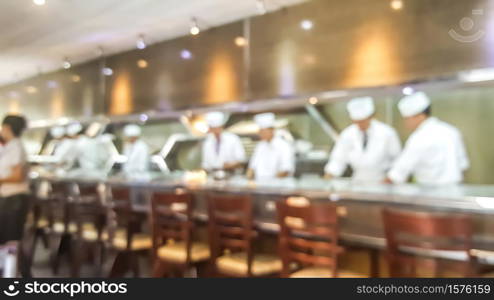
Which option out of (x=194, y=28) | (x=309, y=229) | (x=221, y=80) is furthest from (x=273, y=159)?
(x=309, y=229)

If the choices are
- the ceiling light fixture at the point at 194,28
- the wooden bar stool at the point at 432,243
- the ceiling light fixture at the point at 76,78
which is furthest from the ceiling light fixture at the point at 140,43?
the wooden bar stool at the point at 432,243

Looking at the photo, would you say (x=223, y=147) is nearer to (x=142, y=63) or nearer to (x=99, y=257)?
(x=142, y=63)

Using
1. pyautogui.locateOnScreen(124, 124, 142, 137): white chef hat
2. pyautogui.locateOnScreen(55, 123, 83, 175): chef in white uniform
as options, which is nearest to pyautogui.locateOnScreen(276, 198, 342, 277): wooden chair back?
pyautogui.locateOnScreen(55, 123, 83, 175): chef in white uniform

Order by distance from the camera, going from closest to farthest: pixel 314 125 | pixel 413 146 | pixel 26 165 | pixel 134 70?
pixel 26 165, pixel 413 146, pixel 314 125, pixel 134 70

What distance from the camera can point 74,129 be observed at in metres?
3.36

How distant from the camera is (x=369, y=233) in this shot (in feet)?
6.49

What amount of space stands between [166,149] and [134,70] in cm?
99

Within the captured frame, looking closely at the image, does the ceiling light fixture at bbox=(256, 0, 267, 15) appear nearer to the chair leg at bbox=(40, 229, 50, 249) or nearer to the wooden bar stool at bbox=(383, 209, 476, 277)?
the wooden bar stool at bbox=(383, 209, 476, 277)

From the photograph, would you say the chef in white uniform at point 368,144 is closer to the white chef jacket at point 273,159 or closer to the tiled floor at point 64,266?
the white chef jacket at point 273,159

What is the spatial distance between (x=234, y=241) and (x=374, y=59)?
4.64 ft

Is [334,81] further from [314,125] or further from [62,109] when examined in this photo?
[62,109]

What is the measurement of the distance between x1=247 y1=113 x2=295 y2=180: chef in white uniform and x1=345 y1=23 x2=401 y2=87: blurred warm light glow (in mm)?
1199

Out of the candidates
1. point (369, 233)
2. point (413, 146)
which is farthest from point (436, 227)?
point (413, 146)

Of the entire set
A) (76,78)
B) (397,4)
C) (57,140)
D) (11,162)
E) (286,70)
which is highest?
(397,4)
